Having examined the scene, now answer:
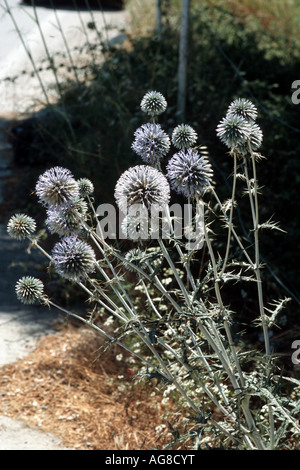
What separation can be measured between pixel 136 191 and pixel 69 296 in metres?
2.54

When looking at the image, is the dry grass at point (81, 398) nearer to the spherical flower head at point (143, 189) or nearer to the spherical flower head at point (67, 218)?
Answer: the spherical flower head at point (67, 218)

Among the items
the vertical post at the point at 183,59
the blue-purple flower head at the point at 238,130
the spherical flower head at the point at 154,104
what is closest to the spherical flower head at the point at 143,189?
the blue-purple flower head at the point at 238,130

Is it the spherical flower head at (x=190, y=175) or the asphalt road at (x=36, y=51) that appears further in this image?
the asphalt road at (x=36, y=51)

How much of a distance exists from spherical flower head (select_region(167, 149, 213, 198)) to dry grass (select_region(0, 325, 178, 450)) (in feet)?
4.44

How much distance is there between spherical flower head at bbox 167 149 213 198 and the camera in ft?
7.27

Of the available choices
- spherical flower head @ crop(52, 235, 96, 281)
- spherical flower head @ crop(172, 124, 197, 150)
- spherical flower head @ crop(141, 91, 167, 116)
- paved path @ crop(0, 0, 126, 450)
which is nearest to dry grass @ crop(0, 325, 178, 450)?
paved path @ crop(0, 0, 126, 450)

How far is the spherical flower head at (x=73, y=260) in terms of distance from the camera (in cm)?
226

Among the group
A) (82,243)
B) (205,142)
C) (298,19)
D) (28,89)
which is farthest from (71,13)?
(82,243)

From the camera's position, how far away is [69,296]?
4.54 metres

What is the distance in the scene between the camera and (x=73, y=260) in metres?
2.28

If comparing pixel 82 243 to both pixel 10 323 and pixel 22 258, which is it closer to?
pixel 10 323

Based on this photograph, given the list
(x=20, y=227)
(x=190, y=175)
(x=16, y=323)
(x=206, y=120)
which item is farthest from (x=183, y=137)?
(x=206, y=120)

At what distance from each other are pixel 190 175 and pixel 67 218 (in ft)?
1.57

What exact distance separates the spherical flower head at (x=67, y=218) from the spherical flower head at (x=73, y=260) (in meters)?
0.04
